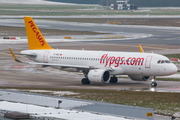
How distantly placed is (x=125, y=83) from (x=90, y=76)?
5779 millimetres

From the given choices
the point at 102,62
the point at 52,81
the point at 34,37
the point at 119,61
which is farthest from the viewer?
the point at 34,37

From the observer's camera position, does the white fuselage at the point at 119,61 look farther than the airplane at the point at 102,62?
No

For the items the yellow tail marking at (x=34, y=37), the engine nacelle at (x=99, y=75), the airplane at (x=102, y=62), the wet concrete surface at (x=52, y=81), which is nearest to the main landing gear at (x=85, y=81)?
the airplane at (x=102, y=62)

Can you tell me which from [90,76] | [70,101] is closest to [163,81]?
[90,76]

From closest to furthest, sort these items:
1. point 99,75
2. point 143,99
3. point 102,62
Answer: point 143,99 < point 99,75 < point 102,62

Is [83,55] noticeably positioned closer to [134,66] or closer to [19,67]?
[134,66]

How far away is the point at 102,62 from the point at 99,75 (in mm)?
3456

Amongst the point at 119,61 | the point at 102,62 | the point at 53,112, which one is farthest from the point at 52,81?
the point at 53,112

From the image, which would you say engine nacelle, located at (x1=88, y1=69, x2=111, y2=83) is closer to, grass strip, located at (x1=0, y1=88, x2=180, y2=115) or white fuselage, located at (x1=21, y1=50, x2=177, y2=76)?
white fuselage, located at (x1=21, y1=50, x2=177, y2=76)

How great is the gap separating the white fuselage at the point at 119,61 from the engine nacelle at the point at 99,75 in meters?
1.11

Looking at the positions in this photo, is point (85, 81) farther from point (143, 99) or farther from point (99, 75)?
point (143, 99)

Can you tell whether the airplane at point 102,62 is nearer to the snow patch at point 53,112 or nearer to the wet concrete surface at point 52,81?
the wet concrete surface at point 52,81

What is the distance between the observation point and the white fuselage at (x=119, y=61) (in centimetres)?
5156

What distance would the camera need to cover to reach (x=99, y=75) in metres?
51.8
